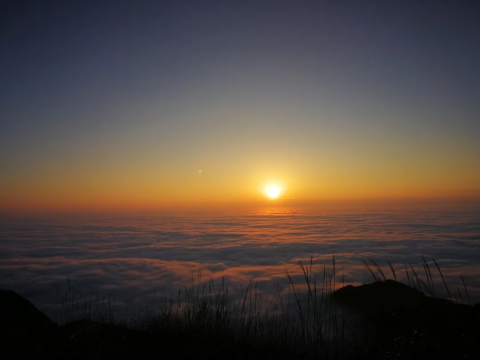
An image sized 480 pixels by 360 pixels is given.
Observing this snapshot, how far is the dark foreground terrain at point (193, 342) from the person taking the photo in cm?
380

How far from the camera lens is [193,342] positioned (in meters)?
4.59

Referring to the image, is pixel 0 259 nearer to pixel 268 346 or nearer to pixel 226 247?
pixel 226 247

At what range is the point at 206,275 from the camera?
18109 millimetres

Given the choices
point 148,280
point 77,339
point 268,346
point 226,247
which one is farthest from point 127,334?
point 226,247

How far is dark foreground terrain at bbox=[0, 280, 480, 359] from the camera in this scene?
380cm

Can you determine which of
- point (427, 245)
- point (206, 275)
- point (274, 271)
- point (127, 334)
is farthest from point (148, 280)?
point (427, 245)

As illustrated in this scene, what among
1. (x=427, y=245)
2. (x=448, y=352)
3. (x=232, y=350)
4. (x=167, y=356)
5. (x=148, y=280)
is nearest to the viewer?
(x=448, y=352)

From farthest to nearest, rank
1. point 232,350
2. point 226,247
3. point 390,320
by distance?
point 226,247, point 390,320, point 232,350

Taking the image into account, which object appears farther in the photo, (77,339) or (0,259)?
(0,259)

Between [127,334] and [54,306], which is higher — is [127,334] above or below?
above

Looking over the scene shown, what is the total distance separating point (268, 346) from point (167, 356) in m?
1.74

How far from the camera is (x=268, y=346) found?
16.0ft

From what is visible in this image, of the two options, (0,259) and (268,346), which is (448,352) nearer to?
(268,346)

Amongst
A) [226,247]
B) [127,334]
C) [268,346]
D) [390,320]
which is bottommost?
[226,247]
